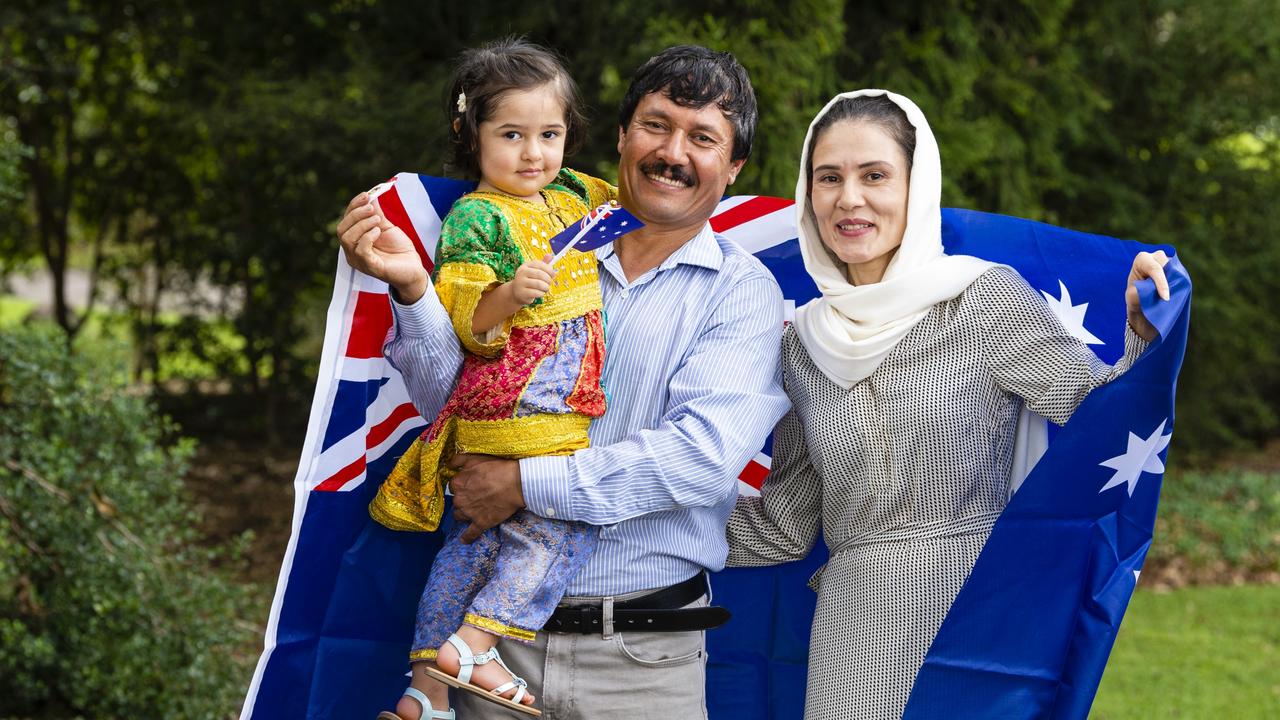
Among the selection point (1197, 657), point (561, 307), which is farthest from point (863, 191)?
point (1197, 657)

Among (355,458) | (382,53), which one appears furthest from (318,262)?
(355,458)

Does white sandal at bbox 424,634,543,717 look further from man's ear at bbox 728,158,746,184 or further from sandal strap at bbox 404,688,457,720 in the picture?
man's ear at bbox 728,158,746,184

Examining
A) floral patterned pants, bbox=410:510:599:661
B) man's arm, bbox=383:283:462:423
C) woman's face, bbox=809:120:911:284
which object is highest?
woman's face, bbox=809:120:911:284

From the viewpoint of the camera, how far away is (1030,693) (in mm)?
2590

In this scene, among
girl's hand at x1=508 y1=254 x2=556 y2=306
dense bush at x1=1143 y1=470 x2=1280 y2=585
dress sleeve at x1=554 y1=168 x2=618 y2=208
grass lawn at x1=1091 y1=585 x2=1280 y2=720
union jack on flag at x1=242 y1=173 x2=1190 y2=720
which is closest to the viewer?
girl's hand at x1=508 y1=254 x2=556 y2=306

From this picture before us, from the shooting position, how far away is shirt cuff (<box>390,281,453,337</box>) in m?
2.54

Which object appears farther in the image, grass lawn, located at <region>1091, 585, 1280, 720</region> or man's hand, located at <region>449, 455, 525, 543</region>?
grass lawn, located at <region>1091, 585, 1280, 720</region>

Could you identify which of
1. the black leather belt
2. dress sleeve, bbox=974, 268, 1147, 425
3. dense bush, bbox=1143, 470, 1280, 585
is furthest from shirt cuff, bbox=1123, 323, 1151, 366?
dense bush, bbox=1143, 470, 1280, 585

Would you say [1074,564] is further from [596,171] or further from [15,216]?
[15,216]

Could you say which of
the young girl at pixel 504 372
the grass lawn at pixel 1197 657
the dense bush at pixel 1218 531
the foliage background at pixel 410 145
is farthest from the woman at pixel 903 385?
the dense bush at pixel 1218 531

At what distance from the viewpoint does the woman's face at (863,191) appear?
269cm

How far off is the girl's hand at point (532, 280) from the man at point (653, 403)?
184mm

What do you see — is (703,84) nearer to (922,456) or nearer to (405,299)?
(405,299)

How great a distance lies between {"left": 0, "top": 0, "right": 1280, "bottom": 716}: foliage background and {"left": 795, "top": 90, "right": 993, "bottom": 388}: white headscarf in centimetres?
371
